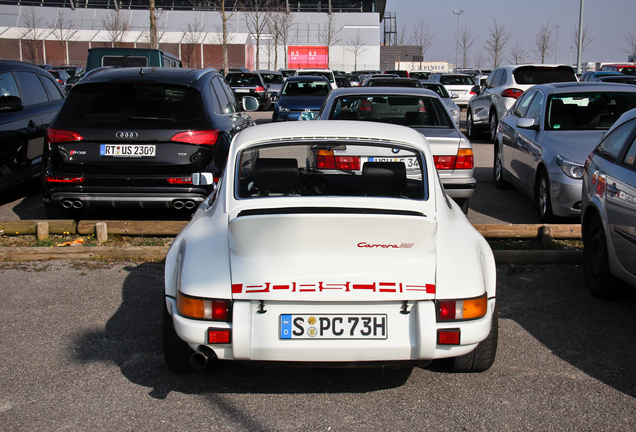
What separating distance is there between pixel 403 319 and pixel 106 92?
493 cm

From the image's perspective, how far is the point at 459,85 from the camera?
2827cm

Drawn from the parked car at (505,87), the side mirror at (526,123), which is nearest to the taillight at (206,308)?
the side mirror at (526,123)

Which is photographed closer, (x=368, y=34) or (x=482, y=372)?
(x=482, y=372)

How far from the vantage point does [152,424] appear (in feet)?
11.2

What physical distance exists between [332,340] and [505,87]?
14.1 metres

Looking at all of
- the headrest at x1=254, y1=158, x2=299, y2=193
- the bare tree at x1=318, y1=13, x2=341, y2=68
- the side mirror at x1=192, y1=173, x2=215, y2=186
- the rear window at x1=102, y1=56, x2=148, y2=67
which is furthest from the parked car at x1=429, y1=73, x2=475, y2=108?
the bare tree at x1=318, y1=13, x2=341, y2=68

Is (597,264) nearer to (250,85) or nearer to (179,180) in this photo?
(179,180)

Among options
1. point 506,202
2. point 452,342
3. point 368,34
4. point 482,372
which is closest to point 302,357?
point 452,342

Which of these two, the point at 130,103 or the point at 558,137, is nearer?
the point at 130,103

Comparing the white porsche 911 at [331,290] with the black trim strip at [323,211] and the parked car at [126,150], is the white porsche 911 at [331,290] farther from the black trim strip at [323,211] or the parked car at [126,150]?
the parked car at [126,150]

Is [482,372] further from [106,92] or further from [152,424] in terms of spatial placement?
[106,92]

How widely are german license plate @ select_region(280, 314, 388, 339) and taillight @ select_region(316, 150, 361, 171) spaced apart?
5.32ft

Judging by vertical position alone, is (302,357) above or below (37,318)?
above

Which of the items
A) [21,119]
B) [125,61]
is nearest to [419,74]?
[125,61]
